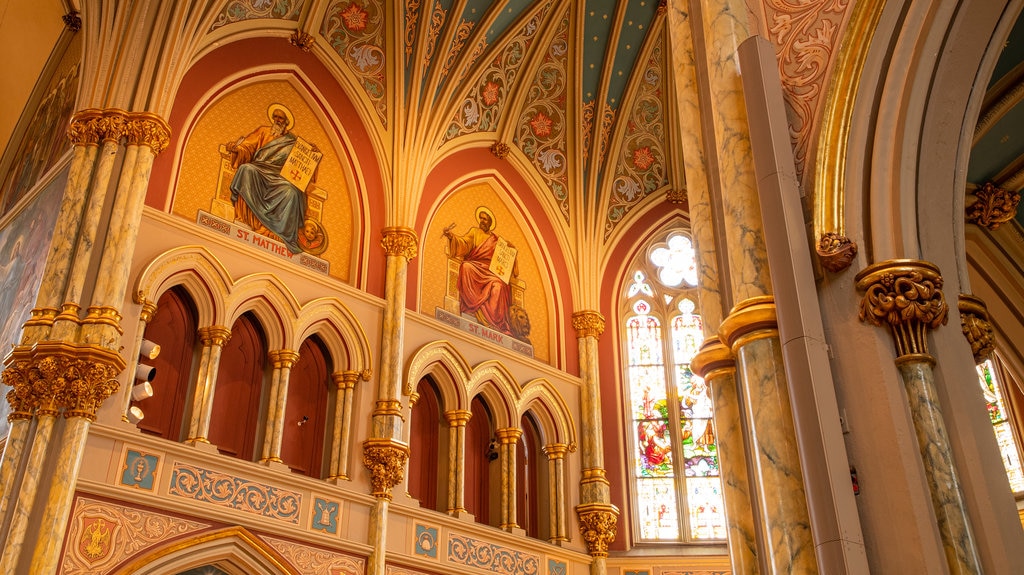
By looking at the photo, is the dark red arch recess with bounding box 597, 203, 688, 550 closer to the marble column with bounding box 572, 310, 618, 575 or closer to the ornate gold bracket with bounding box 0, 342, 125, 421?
the marble column with bounding box 572, 310, 618, 575

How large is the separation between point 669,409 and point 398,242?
16.5 feet

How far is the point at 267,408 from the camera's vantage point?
34.8 feet

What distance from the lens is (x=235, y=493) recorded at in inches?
384

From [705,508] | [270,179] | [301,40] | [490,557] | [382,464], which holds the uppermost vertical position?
[301,40]

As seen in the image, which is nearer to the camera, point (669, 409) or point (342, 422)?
point (342, 422)

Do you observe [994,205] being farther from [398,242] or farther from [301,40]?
→ [301,40]

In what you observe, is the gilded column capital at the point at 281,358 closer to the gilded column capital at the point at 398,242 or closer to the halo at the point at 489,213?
the gilded column capital at the point at 398,242

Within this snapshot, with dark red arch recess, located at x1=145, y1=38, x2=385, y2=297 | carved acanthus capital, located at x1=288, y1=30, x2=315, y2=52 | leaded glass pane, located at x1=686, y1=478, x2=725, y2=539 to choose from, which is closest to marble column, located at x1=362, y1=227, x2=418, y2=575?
dark red arch recess, located at x1=145, y1=38, x2=385, y2=297

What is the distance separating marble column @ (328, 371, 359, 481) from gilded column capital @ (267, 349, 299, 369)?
2.25 feet

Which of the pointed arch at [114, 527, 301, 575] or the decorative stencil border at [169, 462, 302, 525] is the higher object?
the decorative stencil border at [169, 462, 302, 525]

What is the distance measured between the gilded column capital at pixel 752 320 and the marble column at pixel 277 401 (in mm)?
6839

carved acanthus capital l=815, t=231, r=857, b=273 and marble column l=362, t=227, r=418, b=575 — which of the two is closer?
carved acanthus capital l=815, t=231, r=857, b=273

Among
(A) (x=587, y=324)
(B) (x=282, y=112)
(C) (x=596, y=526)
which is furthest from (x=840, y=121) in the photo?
(A) (x=587, y=324)

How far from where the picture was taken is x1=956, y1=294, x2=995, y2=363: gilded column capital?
14.8 ft
